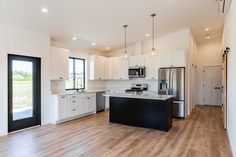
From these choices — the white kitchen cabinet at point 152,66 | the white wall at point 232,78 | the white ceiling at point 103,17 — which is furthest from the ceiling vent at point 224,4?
the white kitchen cabinet at point 152,66

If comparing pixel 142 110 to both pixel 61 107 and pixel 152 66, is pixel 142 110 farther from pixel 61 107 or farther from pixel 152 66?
pixel 61 107

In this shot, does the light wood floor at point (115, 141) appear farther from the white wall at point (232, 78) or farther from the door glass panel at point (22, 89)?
the door glass panel at point (22, 89)

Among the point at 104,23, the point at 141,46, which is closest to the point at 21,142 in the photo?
the point at 104,23

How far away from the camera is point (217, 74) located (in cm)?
907

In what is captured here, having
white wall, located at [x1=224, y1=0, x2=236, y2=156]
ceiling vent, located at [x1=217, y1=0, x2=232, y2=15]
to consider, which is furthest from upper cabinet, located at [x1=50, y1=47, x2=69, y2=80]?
white wall, located at [x1=224, y1=0, x2=236, y2=156]

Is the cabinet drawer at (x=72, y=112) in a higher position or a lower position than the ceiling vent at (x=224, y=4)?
lower

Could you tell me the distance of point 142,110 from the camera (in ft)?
16.3

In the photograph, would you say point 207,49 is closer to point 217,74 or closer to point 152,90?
point 217,74

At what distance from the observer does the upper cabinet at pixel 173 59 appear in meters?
6.09

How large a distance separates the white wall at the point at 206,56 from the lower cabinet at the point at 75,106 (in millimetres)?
6155

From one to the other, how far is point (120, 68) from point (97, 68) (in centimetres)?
103

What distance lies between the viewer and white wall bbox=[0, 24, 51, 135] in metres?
4.28

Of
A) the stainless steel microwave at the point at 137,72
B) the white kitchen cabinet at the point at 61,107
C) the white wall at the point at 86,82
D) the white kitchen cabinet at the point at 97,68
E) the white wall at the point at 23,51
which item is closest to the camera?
the white wall at the point at 23,51

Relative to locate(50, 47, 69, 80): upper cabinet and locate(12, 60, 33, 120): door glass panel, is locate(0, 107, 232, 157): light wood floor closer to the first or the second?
locate(12, 60, 33, 120): door glass panel
